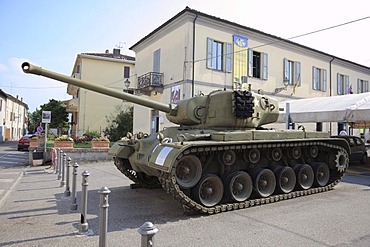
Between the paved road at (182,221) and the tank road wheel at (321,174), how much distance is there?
0.44 metres

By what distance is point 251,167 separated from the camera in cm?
756

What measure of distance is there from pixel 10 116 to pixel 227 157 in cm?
5150

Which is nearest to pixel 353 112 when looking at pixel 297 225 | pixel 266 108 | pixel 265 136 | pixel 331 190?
pixel 331 190

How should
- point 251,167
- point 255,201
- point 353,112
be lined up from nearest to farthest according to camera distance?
point 255,201 < point 251,167 < point 353,112

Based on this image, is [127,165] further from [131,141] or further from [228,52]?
[228,52]

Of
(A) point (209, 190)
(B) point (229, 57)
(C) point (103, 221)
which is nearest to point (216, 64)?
(B) point (229, 57)

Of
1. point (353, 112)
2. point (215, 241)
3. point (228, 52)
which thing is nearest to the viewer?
point (215, 241)

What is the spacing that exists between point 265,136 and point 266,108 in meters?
1.56

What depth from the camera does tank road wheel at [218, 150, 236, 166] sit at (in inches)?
271

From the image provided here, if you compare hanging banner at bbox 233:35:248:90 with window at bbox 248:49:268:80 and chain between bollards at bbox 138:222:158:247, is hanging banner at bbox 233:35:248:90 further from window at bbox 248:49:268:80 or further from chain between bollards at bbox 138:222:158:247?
chain between bollards at bbox 138:222:158:247

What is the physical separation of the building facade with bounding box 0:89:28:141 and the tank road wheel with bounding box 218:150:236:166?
4164 cm

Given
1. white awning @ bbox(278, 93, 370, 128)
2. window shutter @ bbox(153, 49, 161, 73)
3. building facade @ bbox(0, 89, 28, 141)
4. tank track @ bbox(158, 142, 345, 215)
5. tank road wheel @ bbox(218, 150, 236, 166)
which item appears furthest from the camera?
building facade @ bbox(0, 89, 28, 141)

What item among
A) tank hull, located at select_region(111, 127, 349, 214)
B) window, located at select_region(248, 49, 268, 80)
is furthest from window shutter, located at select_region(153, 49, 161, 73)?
tank hull, located at select_region(111, 127, 349, 214)

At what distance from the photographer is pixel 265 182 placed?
24.9 ft
